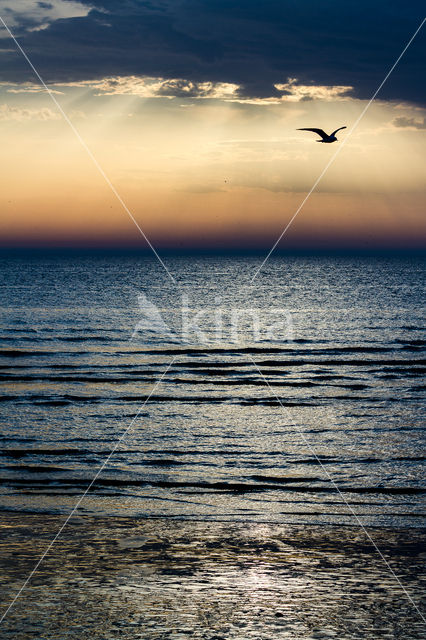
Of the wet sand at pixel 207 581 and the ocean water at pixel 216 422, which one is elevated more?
the ocean water at pixel 216 422

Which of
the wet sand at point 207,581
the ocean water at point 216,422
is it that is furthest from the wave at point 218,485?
the wet sand at point 207,581

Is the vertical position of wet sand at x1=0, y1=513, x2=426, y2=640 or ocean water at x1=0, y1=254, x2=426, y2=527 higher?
ocean water at x1=0, y1=254, x2=426, y2=527

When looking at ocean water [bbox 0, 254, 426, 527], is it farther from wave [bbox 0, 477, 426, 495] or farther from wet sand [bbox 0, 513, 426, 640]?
wet sand [bbox 0, 513, 426, 640]

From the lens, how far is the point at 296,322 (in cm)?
5366

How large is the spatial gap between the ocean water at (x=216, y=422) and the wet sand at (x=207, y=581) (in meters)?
1.03

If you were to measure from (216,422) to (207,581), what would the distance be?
11.3 m

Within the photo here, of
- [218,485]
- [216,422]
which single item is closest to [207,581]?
[218,485]

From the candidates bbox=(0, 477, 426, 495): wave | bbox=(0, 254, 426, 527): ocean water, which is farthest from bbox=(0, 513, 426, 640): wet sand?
bbox=(0, 477, 426, 495): wave

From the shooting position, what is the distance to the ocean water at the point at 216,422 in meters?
11.7

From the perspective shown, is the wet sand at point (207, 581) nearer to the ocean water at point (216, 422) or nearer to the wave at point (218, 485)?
the ocean water at point (216, 422)

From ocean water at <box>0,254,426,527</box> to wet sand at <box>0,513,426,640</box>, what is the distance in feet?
3.39

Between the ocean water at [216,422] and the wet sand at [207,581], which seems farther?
the ocean water at [216,422]

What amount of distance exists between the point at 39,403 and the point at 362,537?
14252 mm

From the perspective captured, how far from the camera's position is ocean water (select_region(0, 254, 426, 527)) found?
38.4 ft
